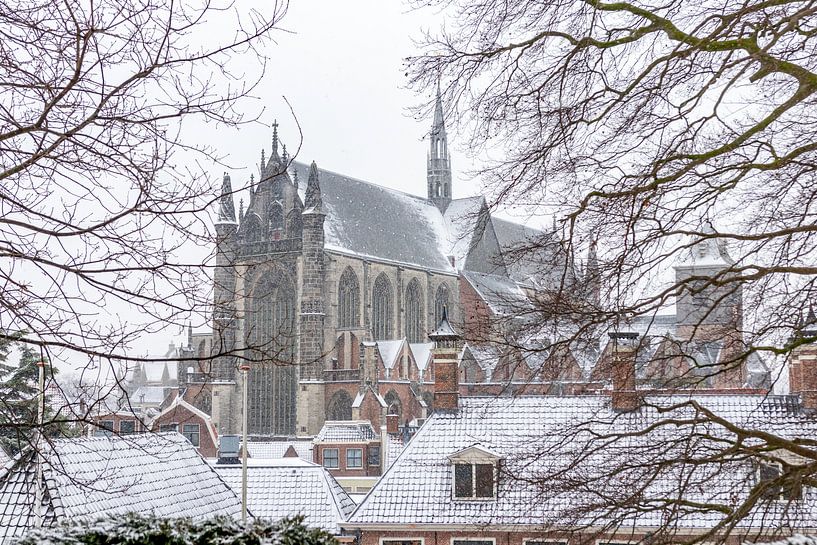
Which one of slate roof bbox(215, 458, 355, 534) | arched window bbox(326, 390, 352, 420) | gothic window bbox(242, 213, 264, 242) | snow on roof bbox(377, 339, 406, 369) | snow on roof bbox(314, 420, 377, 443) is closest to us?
slate roof bbox(215, 458, 355, 534)

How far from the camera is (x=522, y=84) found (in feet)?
24.8

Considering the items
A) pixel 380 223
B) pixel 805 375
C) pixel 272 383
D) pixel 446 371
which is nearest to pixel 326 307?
pixel 272 383

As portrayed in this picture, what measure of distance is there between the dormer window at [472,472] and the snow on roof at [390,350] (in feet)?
106

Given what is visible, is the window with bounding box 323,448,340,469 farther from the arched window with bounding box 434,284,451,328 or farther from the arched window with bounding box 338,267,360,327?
the arched window with bounding box 434,284,451,328

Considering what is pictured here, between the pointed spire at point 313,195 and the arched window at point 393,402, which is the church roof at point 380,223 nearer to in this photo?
the pointed spire at point 313,195

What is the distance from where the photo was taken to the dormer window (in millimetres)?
18469

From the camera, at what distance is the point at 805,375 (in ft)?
61.5

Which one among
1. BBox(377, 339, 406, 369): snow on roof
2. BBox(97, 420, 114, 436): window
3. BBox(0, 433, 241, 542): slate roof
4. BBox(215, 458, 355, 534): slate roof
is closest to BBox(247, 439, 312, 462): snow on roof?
BBox(377, 339, 406, 369): snow on roof

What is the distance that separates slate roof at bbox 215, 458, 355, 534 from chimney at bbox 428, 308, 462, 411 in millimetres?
3226

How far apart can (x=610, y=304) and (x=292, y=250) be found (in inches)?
1786

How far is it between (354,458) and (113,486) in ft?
79.5

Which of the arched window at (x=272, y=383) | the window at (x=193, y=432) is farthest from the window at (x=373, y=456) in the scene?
the arched window at (x=272, y=383)

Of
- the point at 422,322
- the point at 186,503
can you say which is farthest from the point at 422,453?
the point at 422,322

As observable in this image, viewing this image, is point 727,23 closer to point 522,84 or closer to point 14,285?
point 522,84
